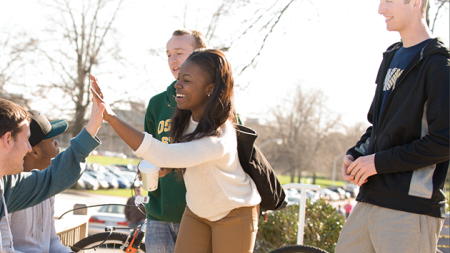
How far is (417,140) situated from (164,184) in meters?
1.79

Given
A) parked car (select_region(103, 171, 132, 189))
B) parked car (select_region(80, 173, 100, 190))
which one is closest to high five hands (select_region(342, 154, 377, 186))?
parked car (select_region(80, 173, 100, 190))

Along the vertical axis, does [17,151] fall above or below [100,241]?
above

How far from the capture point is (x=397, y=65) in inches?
87.7

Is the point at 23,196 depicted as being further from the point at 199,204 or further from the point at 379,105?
the point at 379,105

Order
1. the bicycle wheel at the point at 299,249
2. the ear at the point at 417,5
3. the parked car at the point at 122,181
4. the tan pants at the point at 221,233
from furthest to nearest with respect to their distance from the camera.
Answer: the parked car at the point at 122,181 < the bicycle wheel at the point at 299,249 < the tan pants at the point at 221,233 < the ear at the point at 417,5

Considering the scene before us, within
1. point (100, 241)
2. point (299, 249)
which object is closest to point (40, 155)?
point (100, 241)

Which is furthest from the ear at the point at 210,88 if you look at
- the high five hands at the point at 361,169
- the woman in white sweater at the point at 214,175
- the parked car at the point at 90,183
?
the parked car at the point at 90,183

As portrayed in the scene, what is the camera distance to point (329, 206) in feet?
17.6

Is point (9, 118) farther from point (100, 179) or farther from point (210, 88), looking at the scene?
point (100, 179)

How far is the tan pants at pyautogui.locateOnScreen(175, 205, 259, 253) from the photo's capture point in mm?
2209

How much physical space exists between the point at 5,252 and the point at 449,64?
247 cm

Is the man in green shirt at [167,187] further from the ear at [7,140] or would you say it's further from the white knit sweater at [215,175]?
the ear at [7,140]

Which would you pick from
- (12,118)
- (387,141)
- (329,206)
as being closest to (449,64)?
(387,141)

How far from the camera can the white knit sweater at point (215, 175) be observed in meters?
2.00
